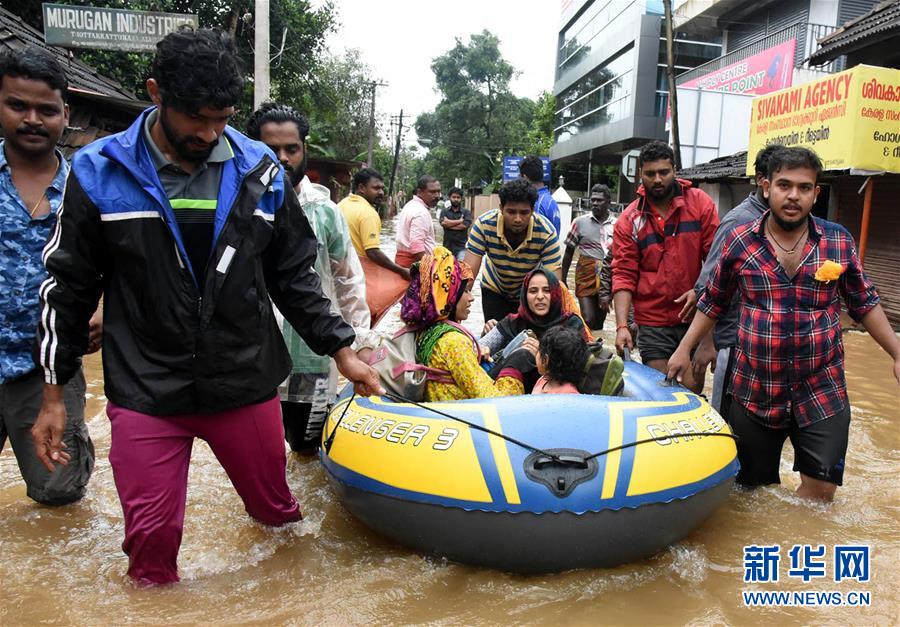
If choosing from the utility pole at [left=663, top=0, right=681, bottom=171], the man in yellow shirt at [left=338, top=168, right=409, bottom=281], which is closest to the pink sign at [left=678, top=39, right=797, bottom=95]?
the utility pole at [left=663, top=0, right=681, bottom=171]

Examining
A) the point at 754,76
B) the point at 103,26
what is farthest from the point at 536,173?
the point at 754,76

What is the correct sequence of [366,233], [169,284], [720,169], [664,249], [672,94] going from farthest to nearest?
[672,94]
[720,169]
[366,233]
[664,249]
[169,284]

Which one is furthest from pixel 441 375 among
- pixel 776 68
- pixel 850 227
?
pixel 776 68

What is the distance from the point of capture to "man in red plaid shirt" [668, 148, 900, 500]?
332 cm

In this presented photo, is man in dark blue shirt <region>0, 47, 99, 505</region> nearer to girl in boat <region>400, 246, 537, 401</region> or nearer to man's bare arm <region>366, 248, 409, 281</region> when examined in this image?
girl in boat <region>400, 246, 537, 401</region>

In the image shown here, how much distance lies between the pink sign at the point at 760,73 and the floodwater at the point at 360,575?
1312 centimetres

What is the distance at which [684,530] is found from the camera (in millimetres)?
3119

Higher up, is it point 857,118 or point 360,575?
point 857,118

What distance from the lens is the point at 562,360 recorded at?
354 centimetres

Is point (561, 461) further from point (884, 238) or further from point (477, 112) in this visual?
point (477, 112)

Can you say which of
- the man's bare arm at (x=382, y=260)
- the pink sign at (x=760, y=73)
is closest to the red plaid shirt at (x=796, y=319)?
the man's bare arm at (x=382, y=260)

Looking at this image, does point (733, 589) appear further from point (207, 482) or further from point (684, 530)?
point (207, 482)

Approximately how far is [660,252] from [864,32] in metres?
7.85

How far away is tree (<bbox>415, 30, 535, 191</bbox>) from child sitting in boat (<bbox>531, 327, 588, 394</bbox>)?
44005mm
